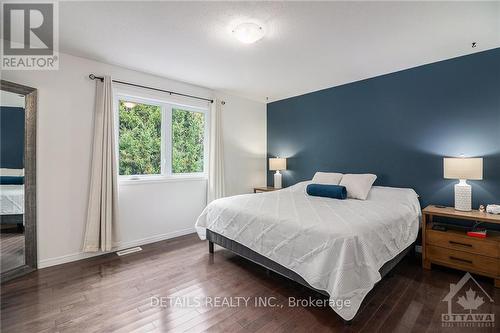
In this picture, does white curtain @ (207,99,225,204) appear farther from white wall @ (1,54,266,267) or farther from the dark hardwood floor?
the dark hardwood floor

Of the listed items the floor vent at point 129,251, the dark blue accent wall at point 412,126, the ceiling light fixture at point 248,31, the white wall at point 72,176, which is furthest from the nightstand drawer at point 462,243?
the floor vent at point 129,251

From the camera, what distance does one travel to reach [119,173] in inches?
125

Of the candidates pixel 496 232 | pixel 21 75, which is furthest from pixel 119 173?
pixel 496 232

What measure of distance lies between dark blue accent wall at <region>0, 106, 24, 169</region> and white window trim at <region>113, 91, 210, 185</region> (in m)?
0.94

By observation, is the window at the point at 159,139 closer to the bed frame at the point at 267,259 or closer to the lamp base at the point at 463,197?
the bed frame at the point at 267,259

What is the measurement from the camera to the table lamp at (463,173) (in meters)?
2.36

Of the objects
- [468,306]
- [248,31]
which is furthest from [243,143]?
[468,306]

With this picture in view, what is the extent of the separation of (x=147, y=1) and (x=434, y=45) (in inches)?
116

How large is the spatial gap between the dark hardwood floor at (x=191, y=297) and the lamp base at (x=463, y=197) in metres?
0.72

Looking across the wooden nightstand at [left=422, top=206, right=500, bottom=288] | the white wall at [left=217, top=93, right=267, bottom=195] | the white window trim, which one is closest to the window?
the white window trim

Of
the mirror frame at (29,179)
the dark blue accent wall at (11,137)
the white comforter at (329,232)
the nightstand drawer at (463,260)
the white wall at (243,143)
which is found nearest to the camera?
the white comforter at (329,232)

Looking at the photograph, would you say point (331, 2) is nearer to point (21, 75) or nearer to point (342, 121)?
point (342, 121)

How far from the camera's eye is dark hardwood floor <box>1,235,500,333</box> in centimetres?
166

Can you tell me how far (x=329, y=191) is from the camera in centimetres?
298
